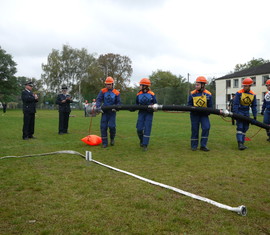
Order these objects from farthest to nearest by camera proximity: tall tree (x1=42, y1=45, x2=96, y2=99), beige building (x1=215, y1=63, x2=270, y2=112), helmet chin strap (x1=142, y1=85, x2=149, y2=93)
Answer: tall tree (x1=42, y1=45, x2=96, y2=99) < beige building (x1=215, y1=63, x2=270, y2=112) < helmet chin strap (x1=142, y1=85, x2=149, y2=93)

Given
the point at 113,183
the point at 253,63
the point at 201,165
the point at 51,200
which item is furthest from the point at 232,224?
the point at 253,63

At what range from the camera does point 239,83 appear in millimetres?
49438

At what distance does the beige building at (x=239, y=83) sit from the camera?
45.0 meters

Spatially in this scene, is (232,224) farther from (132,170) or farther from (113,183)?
(132,170)

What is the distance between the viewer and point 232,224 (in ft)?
9.75

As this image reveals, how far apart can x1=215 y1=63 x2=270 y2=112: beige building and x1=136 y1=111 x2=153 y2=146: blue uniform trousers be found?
3702 cm

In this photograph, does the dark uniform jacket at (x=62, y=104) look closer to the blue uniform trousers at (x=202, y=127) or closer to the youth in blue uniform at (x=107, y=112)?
the youth in blue uniform at (x=107, y=112)

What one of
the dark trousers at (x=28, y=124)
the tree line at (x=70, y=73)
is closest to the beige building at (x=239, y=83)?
the tree line at (x=70, y=73)

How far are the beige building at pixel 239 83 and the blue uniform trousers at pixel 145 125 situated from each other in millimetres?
37017

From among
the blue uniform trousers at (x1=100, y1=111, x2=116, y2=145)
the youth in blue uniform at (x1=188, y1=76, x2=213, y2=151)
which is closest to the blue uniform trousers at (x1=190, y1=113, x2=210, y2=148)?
the youth in blue uniform at (x1=188, y1=76, x2=213, y2=151)

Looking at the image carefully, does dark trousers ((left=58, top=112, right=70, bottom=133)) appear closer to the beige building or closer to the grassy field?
the grassy field

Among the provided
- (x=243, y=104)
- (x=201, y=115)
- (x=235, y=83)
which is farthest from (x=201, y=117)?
(x=235, y=83)

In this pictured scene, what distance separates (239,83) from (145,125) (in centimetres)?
4626

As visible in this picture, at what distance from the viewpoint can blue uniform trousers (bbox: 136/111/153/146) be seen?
7.62m
